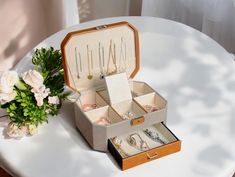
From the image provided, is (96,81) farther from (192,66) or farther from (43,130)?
(192,66)

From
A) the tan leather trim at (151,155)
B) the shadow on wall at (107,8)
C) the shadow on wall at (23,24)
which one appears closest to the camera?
the tan leather trim at (151,155)

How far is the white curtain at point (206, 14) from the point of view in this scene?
5.01 feet

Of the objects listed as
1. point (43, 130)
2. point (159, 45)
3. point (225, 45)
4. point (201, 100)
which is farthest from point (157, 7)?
point (43, 130)

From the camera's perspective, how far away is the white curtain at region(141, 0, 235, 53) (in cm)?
153

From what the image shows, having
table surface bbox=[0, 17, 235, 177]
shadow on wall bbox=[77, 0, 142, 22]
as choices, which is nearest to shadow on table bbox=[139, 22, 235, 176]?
table surface bbox=[0, 17, 235, 177]

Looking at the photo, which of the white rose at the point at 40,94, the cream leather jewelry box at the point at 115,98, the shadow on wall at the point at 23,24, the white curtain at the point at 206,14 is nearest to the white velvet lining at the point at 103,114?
the cream leather jewelry box at the point at 115,98

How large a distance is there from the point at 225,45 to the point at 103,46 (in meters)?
0.63

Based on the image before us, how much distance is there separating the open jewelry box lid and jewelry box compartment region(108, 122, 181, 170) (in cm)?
17

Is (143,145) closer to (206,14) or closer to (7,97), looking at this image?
(7,97)

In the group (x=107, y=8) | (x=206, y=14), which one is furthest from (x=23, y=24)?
(x=206, y=14)

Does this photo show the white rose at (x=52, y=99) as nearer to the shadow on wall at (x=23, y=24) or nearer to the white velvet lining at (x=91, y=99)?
the white velvet lining at (x=91, y=99)

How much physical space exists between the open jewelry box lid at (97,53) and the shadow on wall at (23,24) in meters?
0.86

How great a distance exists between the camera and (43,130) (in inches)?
42.4

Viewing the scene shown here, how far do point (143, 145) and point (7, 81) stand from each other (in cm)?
33
